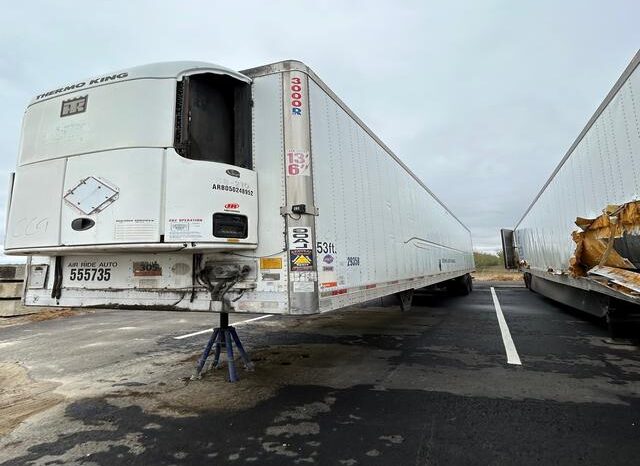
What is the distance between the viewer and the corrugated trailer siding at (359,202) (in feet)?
14.9

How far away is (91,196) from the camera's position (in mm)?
3918

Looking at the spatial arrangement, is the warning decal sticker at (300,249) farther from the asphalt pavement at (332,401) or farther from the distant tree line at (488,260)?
the distant tree line at (488,260)

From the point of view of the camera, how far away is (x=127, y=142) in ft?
12.9

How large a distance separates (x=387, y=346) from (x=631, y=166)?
462cm

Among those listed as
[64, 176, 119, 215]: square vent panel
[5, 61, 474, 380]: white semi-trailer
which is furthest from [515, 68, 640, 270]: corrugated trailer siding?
[64, 176, 119, 215]: square vent panel

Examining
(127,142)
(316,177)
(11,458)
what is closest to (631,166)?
(316,177)

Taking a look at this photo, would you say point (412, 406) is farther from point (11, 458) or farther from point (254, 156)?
point (11, 458)

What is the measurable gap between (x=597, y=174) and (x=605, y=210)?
106cm

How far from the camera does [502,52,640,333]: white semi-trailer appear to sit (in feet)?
17.9

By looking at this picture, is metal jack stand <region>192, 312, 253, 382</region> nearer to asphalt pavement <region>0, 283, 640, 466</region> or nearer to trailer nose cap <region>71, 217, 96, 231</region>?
asphalt pavement <region>0, 283, 640, 466</region>

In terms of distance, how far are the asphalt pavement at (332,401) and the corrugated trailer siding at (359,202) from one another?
4.61 ft

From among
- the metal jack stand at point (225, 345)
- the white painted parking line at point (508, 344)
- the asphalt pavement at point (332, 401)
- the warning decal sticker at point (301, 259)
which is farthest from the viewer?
the white painted parking line at point (508, 344)

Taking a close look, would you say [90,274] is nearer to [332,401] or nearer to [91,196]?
[91,196]

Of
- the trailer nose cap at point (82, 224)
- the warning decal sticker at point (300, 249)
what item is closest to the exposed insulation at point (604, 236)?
the warning decal sticker at point (300, 249)
